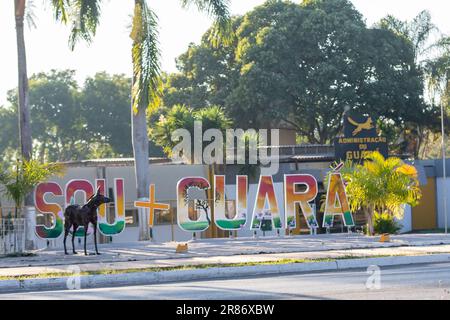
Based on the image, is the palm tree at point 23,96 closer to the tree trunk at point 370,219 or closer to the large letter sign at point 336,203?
the tree trunk at point 370,219

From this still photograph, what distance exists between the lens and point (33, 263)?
20375 mm

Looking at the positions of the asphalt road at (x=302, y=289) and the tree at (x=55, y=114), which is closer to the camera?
the asphalt road at (x=302, y=289)

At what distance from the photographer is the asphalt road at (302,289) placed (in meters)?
12.9

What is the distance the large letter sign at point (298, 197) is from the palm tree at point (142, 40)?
5.66 metres

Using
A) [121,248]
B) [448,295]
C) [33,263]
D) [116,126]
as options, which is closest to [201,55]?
[116,126]

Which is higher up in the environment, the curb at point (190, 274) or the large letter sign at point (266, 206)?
the large letter sign at point (266, 206)

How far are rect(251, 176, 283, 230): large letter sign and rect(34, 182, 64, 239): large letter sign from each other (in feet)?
23.7

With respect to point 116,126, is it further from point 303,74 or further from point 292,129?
point 303,74

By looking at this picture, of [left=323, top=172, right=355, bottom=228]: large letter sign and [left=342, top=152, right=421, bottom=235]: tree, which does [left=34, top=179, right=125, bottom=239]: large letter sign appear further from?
[left=342, top=152, right=421, bottom=235]: tree

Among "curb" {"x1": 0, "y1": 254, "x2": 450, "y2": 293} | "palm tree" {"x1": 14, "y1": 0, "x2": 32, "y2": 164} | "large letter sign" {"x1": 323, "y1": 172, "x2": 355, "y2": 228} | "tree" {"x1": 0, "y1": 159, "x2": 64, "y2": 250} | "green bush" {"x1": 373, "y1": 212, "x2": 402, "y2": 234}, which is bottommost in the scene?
"curb" {"x1": 0, "y1": 254, "x2": 450, "y2": 293}

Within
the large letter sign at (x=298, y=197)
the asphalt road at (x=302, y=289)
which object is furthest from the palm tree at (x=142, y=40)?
the asphalt road at (x=302, y=289)

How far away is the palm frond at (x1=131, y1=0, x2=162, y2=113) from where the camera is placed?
84.4ft

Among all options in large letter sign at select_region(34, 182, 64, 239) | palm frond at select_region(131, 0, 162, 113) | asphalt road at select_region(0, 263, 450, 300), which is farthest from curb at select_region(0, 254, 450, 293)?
large letter sign at select_region(34, 182, 64, 239)

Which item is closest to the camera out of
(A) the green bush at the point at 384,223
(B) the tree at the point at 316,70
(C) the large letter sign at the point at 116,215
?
(A) the green bush at the point at 384,223
